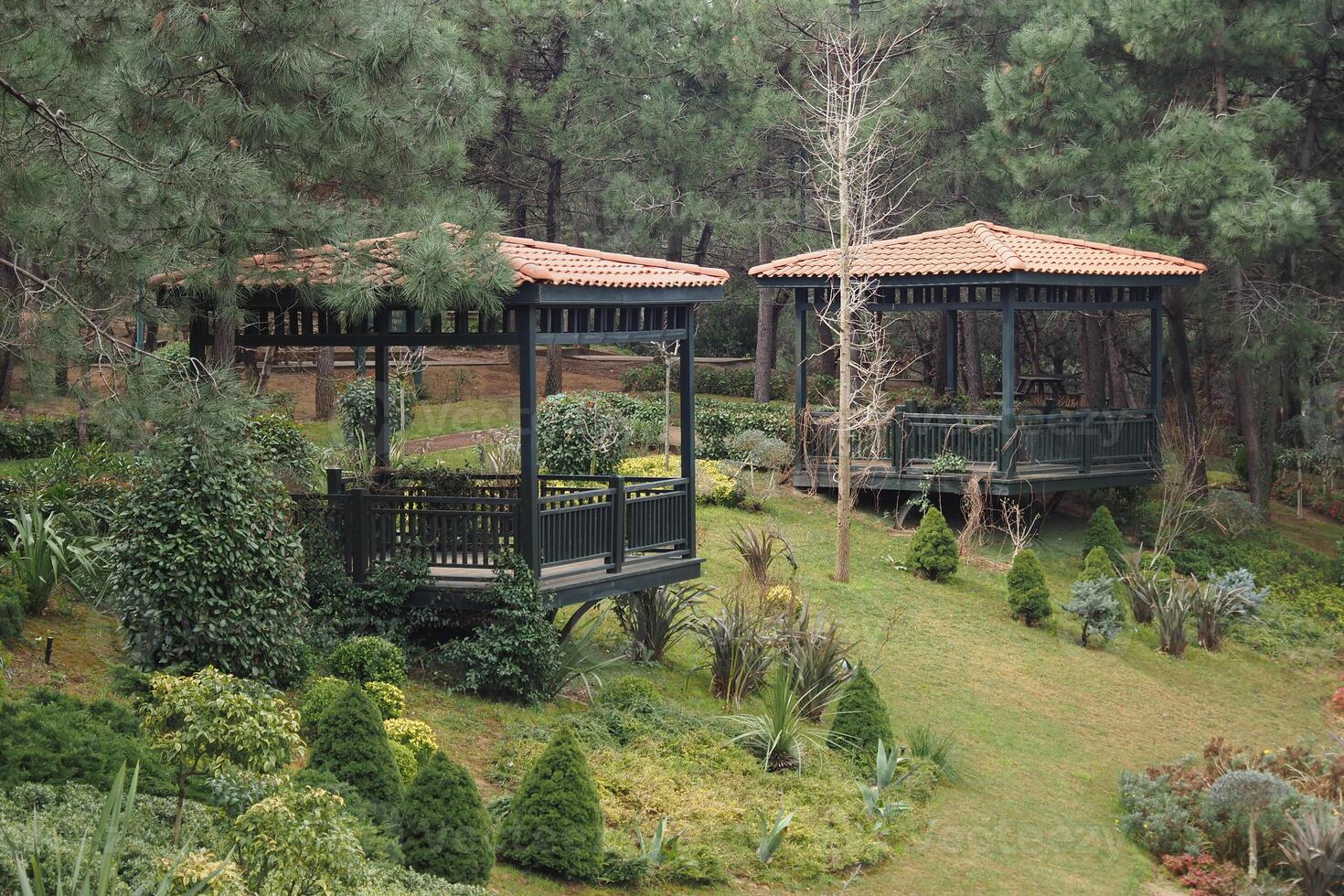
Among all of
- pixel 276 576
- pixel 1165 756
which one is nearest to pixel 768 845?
pixel 276 576

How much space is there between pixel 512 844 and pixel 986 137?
61.3 ft

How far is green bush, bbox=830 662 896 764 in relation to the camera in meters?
10.5

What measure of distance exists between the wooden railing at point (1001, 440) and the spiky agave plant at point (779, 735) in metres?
8.03

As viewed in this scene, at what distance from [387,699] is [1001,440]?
11.5 m

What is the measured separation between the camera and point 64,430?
59.6 ft

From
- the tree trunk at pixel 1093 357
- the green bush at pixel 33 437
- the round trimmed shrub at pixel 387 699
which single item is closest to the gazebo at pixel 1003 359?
the tree trunk at pixel 1093 357

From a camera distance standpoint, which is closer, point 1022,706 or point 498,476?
point 498,476

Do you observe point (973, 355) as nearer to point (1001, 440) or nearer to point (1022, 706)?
point (1001, 440)

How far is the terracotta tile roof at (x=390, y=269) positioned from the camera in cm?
988

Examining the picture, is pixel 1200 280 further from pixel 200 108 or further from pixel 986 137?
pixel 200 108

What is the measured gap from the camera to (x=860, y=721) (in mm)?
10625

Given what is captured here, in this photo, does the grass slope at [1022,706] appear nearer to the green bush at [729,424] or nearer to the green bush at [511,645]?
the green bush at [729,424]

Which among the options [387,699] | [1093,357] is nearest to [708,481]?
[387,699]

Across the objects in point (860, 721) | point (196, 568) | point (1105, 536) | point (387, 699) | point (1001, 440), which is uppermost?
point (1001, 440)
